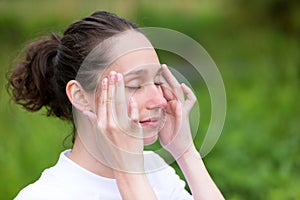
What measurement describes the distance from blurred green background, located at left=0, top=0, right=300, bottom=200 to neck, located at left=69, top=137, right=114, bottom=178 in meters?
0.64

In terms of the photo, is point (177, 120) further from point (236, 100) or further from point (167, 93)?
point (236, 100)

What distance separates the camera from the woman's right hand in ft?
8.02

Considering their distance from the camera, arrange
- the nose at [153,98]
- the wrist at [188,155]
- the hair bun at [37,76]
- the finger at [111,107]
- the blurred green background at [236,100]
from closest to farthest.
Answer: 1. the finger at [111,107]
2. the nose at [153,98]
3. the wrist at [188,155]
4. the hair bun at [37,76]
5. the blurred green background at [236,100]

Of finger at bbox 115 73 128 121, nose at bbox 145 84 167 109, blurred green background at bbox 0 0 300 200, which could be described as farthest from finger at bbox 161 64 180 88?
blurred green background at bbox 0 0 300 200

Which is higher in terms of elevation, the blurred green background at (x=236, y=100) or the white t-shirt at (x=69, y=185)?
the blurred green background at (x=236, y=100)

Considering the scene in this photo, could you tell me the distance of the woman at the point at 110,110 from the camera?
248 cm

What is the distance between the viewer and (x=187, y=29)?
12195mm

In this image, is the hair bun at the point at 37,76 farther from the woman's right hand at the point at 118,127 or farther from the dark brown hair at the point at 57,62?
the woman's right hand at the point at 118,127

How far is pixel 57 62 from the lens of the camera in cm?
283

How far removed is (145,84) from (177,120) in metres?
0.26

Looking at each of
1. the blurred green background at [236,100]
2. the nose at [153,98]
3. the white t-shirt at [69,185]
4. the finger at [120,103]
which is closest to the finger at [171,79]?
the nose at [153,98]

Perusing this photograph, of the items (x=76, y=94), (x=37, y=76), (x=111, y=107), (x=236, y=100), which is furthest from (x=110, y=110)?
(x=236, y=100)

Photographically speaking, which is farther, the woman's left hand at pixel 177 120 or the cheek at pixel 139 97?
the woman's left hand at pixel 177 120

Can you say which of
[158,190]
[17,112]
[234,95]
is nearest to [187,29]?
[234,95]
